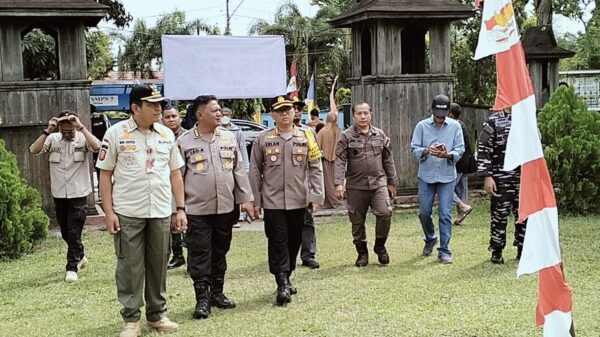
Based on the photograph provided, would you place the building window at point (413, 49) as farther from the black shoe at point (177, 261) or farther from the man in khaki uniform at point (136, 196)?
the man in khaki uniform at point (136, 196)

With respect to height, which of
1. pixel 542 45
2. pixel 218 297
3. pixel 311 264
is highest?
pixel 542 45

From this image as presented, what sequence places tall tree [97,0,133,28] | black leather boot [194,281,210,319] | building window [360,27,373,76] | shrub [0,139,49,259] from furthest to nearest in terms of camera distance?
tall tree [97,0,133,28] → building window [360,27,373,76] → shrub [0,139,49,259] → black leather boot [194,281,210,319]

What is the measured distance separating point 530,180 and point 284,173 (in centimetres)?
333

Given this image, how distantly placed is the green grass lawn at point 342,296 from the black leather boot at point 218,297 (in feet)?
0.30

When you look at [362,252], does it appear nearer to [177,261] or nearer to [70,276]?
A: [177,261]

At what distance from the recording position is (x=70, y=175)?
7.93 meters

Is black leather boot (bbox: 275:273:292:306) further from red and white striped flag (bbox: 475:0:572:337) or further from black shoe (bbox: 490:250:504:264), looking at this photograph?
red and white striped flag (bbox: 475:0:572:337)

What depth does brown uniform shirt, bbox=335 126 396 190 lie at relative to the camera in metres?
8.07

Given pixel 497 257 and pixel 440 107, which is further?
pixel 440 107

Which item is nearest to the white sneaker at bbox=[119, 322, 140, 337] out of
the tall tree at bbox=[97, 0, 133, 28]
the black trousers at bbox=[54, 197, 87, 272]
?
the black trousers at bbox=[54, 197, 87, 272]

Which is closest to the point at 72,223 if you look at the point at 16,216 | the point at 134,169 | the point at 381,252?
the point at 16,216

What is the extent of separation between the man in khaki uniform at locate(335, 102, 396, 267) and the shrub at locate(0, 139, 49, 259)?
3.96 metres

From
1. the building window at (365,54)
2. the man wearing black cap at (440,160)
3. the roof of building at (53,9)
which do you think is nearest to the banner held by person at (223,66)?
the roof of building at (53,9)

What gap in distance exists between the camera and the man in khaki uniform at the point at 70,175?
7.91 meters
